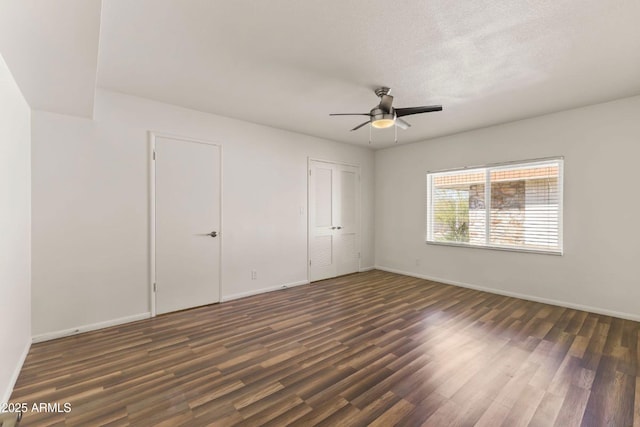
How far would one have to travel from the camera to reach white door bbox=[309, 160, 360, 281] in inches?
208

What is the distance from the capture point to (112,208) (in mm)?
3268

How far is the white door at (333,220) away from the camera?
17.4 feet

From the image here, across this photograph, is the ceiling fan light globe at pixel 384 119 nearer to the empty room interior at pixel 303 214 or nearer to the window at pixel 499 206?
the empty room interior at pixel 303 214

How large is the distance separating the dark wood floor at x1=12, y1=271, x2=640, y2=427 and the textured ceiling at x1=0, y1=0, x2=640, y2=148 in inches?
95.9

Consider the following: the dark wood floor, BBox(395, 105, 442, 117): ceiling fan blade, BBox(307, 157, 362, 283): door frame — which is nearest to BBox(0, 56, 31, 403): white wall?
the dark wood floor

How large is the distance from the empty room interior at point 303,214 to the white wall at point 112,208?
0.02 metres

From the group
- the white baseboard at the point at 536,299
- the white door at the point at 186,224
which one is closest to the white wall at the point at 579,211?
the white baseboard at the point at 536,299

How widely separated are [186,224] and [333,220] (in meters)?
2.74

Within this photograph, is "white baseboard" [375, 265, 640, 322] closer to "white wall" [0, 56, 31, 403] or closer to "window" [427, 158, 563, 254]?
"window" [427, 158, 563, 254]

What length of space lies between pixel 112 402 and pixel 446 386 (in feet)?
7.81

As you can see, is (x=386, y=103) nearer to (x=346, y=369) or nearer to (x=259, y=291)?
(x=346, y=369)

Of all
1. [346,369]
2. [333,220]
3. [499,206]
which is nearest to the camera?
[346,369]

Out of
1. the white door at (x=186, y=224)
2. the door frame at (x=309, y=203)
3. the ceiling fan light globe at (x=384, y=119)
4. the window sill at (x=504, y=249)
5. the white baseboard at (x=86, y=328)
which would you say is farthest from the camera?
the door frame at (x=309, y=203)

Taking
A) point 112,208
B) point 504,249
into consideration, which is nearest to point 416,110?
point 504,249
